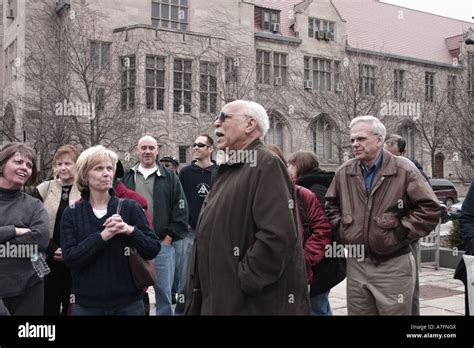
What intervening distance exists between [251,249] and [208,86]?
2201 centimetres

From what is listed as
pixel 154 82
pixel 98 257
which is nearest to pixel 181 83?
pixel 154 82

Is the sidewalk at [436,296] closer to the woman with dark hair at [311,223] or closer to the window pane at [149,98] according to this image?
the woman with dark hair at [311,223]

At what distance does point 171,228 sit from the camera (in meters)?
6.06

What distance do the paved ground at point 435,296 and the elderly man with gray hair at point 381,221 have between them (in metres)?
2.57

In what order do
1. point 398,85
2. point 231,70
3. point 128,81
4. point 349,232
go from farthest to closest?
point 398,85, point 231,70, point 128,81, point 349,232

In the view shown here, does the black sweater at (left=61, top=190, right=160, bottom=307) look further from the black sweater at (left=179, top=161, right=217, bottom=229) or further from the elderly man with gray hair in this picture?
the black sweater at (left=179, top=161, right=217, bottom=229)

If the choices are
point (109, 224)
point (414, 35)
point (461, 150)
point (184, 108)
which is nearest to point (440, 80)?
point (414, 35)

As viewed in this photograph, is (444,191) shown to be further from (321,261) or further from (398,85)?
(321,261)

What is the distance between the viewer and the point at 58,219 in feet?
15.8

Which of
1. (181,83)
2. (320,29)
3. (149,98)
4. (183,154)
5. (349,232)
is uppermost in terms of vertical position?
(320,29)

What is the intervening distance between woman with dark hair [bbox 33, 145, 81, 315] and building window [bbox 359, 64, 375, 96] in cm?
2021

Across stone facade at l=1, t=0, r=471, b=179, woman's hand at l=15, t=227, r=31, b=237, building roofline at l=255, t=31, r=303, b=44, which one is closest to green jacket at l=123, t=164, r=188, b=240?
woman's hand at l=15, t=227, r=31, b=237

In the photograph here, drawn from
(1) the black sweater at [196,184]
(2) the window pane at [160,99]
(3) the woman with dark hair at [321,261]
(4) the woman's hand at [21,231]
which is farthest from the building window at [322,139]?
(4) the woman's hand at [21,231]

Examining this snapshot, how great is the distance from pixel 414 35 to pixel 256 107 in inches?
1609
